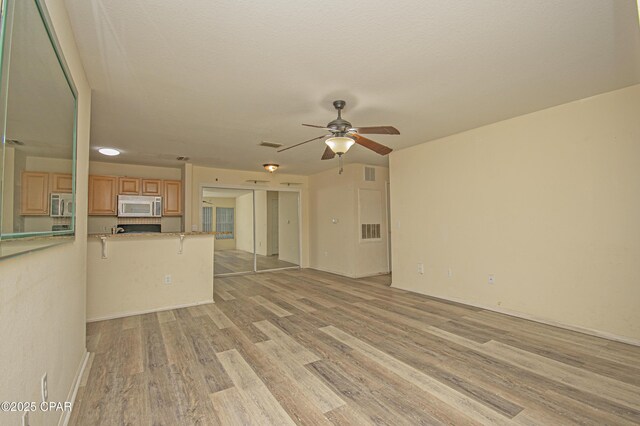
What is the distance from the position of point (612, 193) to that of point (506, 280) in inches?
56.4

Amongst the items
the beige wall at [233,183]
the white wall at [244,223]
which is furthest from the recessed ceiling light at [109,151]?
the white wall at [244,223]

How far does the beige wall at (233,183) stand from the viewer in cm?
600

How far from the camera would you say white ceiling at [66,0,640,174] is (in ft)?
5.67

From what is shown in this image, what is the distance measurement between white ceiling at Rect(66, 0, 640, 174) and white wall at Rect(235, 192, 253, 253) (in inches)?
240

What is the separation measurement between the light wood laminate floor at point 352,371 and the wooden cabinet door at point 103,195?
2.61 metres

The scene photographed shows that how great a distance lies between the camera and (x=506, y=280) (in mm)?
3633

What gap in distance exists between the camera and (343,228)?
6.34m

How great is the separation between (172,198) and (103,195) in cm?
113

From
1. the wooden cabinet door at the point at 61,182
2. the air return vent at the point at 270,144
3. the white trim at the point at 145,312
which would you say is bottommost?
the white trim at the point at 145,312

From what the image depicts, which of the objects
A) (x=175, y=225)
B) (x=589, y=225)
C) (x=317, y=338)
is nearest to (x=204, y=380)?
(x=317, y=338)

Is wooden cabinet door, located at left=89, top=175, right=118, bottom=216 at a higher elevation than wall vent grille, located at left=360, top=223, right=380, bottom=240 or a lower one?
higher

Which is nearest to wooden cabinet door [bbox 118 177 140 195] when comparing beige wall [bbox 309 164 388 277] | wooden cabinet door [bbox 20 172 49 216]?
beige wall [bbox 309 164 388 277]

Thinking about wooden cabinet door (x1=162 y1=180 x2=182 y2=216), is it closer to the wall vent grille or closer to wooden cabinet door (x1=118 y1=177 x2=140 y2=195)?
wooden cabinet door (x1=118 y1=177 x2=140 y2=195)

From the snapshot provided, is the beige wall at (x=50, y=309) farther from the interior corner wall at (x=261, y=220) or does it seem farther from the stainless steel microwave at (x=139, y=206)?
the interior corner wall at (x=261, y=220)
